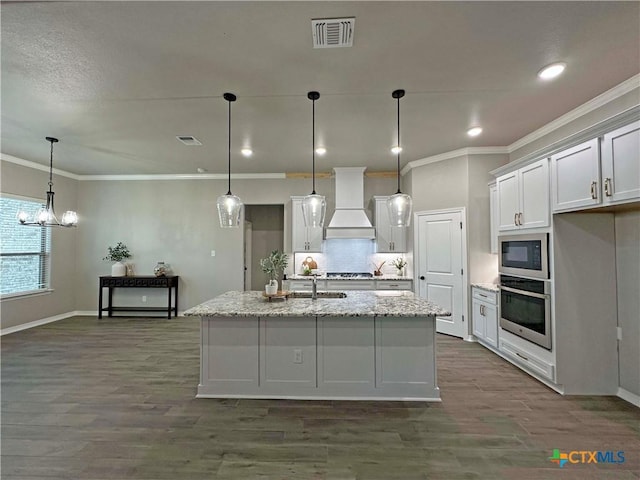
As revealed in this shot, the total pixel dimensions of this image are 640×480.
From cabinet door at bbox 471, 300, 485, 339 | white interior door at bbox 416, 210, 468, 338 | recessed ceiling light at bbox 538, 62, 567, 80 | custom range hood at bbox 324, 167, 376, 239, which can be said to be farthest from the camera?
custom range hood at bbox 324, 167, 376, 239

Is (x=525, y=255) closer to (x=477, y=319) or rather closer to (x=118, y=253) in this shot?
(x=477, y=319)

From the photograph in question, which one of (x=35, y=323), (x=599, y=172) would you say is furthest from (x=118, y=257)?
(x=599, y=172)

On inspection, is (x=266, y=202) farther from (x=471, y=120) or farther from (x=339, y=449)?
(x=339, y=449)

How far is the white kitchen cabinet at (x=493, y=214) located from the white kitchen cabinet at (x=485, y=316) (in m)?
0.69

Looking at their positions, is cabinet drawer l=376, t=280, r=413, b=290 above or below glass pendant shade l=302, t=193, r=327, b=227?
below

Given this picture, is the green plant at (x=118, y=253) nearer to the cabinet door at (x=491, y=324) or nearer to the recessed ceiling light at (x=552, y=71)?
the cabinet door at (x=491, y=324)

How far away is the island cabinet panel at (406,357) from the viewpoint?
2857 mm

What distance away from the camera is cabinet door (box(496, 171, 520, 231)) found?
11.7ft

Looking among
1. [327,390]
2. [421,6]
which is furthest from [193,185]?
[421,6]

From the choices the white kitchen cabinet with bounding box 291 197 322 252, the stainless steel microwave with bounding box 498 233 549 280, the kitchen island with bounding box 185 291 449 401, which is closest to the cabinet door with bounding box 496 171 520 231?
the stainless steel microwave with bounding box 498 233 549 280

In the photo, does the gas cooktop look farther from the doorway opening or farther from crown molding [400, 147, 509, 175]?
crown molding [400, 147, 509, 175]

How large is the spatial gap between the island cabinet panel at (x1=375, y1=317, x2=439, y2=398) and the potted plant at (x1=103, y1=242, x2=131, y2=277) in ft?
18.3

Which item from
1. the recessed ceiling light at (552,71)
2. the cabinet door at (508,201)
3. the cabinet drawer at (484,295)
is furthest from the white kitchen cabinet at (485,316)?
the recessed ceiling light at (552,71)

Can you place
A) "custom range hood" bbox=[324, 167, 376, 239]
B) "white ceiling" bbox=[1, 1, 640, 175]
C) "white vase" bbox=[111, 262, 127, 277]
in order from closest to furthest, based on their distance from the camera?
"white ceiling" bbox=[1, 1, 640, 175] < "custom range hood" bbox=[324, 167, 376, 239] < "white vase" bbox=[111, 262, 127, 277]
